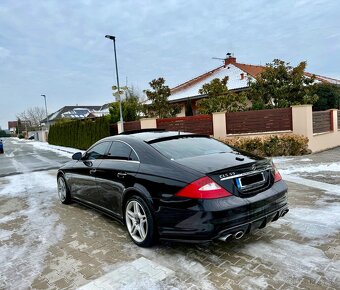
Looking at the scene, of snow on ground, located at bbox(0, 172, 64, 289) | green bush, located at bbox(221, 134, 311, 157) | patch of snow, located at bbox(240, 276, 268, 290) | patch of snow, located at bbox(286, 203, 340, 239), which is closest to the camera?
patch of snow, located at bbox(240, 276, 268, 290)

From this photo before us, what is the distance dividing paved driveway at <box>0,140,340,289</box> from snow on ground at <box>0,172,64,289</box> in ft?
0.04

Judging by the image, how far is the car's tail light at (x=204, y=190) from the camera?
10.8ft

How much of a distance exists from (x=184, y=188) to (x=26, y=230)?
309cm

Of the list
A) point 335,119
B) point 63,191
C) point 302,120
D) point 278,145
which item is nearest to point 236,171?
point 63,191

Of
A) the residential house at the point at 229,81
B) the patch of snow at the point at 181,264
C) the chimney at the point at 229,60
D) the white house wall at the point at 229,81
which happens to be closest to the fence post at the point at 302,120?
the residential house at the point at 229,81

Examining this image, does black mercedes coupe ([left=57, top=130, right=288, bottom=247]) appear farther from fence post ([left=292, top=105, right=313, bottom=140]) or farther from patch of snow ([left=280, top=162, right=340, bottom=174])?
fence post ([left=292, top=105, right=313, bottom=140])

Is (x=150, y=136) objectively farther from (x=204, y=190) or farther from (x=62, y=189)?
(x=62, y=189)

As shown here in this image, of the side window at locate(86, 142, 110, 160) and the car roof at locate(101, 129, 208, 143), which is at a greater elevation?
the car roof at locate(101, 129, 208, 143)

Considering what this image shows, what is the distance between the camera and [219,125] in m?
13.1

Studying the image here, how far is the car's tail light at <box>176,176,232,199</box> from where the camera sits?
10.8ft

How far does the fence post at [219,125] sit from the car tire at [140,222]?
9.34m

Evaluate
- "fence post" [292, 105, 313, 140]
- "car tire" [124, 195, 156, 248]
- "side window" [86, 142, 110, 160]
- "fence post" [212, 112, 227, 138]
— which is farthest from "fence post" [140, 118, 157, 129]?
"car tire" [124, 195, 156, 248]

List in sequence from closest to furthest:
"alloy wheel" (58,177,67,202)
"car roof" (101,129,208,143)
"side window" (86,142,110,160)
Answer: "car roof" (101,129,208,143), "side window" (86,142,110,160), "alloy wheel" (58,177,67,202)

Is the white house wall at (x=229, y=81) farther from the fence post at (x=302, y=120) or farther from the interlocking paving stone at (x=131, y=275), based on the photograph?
the interlocking paving stone at (x=131, y=275)
